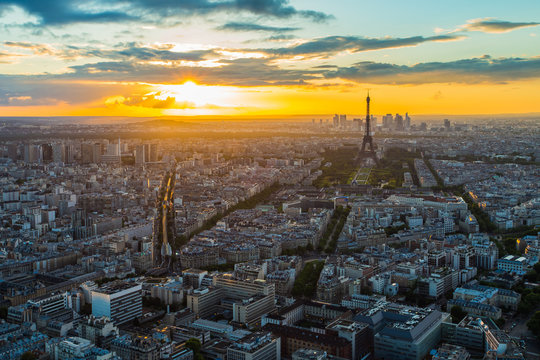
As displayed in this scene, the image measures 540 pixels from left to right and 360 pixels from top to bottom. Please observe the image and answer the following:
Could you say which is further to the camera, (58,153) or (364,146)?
(364,146)

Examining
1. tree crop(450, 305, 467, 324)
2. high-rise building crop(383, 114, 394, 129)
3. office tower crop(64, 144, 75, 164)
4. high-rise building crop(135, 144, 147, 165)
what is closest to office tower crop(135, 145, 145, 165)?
high-rise building crop(135, 144, 147, 165)

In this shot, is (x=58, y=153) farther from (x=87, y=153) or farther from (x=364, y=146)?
(x=364, y=146)

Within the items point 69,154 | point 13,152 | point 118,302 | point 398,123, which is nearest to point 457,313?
point 118,302

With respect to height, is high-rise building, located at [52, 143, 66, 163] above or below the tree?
above

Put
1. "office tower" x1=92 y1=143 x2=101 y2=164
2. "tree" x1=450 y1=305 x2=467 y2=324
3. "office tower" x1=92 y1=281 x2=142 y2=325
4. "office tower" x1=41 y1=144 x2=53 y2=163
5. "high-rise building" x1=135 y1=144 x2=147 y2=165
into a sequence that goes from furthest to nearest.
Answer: "office tower" x1=92 y1=143 x2=101 y2=164
"office tower" x1=41 y1=144 x2=53 y2=163
"high-rise building" x1=135 y1=144 x2=147 y2=165
"tree" x1=450 y1=305 x2=467 y2=324
"office tower" x1=92 y1=281 x2=142 y2=325

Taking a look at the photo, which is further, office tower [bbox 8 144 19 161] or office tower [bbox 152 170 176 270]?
office tower [bbox 8 144 19 161]

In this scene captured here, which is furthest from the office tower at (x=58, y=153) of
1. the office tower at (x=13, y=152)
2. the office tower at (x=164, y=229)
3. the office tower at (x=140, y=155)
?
the office tower at (x=164, y=229)

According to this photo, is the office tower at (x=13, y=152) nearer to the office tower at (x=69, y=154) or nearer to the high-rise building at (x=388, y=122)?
the office tower at (x=69, y=154)

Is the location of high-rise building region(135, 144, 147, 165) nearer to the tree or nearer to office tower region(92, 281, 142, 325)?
office tower region(92, 281, 142, 325)

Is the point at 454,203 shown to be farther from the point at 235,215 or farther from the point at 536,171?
the point at 536,171
